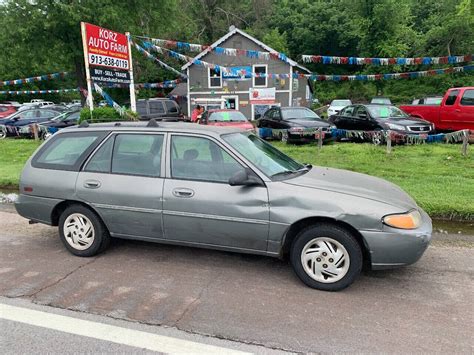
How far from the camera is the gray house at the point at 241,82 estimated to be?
29.6m

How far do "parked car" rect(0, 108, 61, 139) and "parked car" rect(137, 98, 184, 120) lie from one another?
206 inches

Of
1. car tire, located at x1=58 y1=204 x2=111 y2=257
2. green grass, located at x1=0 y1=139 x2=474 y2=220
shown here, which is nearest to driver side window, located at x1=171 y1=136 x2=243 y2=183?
car tire, located at x1=58 y1=204 x2=111 y2=257

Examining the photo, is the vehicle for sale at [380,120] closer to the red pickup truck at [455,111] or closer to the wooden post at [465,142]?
the red pickup truck at [455,111]

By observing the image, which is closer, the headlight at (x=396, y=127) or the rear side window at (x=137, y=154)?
the rear side window at (x=137, y=154)

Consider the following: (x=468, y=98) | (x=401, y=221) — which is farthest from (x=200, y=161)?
(x=468, y=98)

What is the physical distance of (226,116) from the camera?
14805 millimetres

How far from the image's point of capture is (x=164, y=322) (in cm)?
335

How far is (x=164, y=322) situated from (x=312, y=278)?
146cm

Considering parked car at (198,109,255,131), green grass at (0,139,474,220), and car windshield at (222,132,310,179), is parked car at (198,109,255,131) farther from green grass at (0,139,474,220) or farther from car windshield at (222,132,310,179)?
car windshield at (222,132,310,179)

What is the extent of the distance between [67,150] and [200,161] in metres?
1.79

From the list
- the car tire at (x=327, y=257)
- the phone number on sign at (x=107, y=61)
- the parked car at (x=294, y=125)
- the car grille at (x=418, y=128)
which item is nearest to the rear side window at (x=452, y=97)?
the car grille at (x=418, y=128)

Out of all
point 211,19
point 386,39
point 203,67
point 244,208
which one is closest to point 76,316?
point 244,208

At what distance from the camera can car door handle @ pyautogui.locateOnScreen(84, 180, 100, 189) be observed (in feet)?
15.2

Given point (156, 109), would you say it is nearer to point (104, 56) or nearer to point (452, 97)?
point (104, 56)
